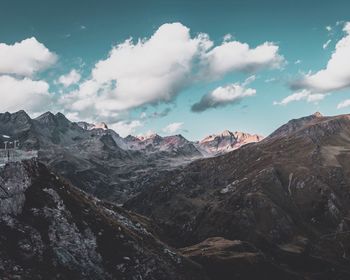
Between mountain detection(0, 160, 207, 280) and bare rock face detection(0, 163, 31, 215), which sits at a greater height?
bare rock face detection(0, 163, 31, 215)

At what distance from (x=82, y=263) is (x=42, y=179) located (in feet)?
116

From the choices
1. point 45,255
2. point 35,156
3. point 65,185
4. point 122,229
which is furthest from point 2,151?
point 122,229

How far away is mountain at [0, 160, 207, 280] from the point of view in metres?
149

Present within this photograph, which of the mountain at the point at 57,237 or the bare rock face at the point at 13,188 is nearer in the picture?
the mountain at the point at 57,237

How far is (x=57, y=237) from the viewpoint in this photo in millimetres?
163750

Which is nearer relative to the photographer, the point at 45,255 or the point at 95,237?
the point at 45,255

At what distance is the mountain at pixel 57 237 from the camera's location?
5851 inches

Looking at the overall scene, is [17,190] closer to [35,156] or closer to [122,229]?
[35,156]

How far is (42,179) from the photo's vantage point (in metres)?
181

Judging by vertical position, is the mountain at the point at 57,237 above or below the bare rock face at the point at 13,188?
below

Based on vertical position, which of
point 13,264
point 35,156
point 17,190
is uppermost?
point 35,156

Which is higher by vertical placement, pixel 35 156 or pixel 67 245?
pixel 35 156

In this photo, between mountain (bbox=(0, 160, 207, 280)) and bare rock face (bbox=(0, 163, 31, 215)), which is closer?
mountain (bbox=(0, 160, 207, 280))

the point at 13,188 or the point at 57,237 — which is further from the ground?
the point at 13,188
